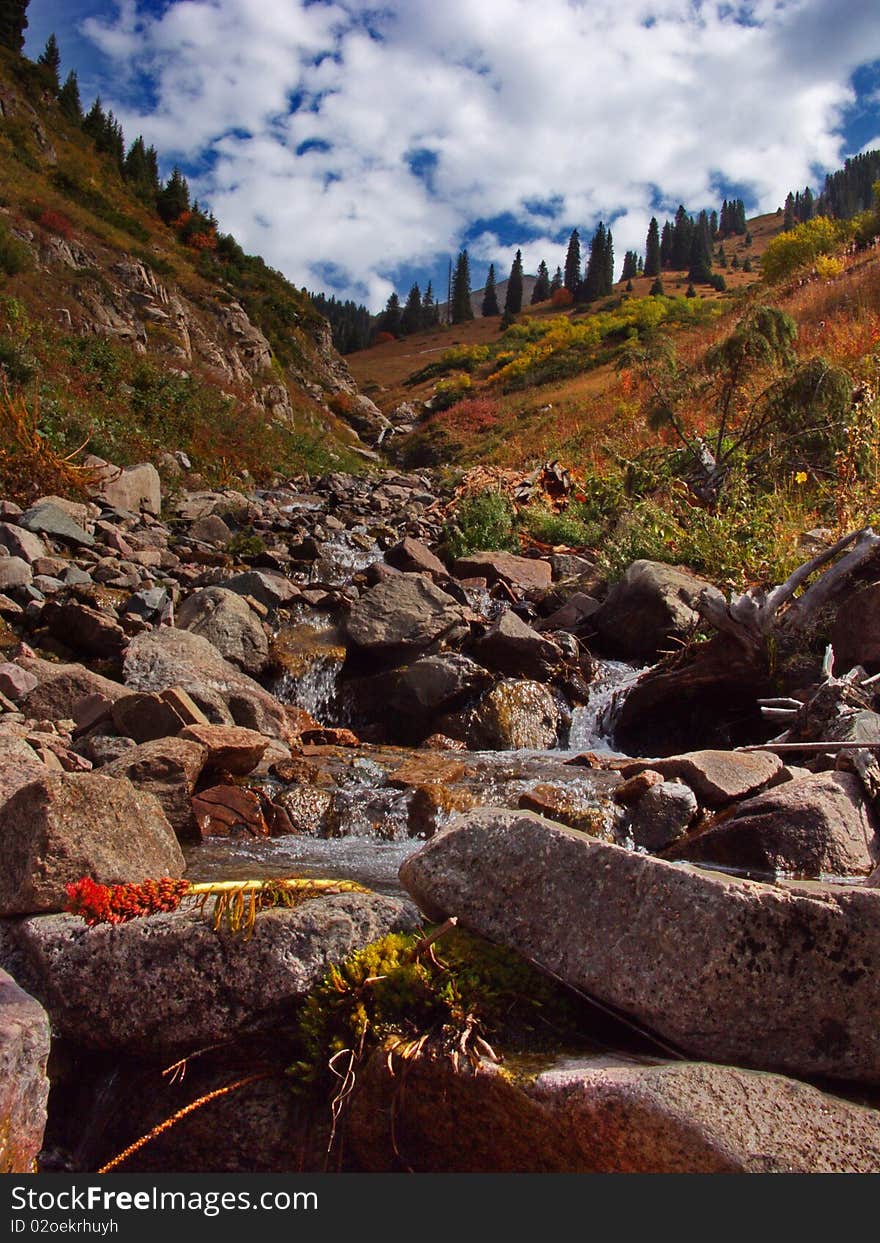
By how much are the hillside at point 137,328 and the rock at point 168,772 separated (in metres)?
9.29

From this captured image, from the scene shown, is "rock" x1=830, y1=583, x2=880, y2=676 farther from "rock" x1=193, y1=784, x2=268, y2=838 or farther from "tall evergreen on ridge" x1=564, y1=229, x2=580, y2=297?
"tall evergreen on ridge" x1=564, y1=229, x2=580, y2=297

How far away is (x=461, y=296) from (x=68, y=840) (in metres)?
107

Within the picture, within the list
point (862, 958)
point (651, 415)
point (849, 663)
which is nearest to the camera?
point (862, 958)

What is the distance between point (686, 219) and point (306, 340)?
301 feet

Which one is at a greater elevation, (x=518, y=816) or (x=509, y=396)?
(x=509, y=396)

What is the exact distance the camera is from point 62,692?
20.3ft

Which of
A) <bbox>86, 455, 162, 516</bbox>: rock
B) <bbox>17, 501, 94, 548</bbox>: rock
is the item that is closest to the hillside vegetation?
<bbox>86, 455, 162, 516</bbox>: rock

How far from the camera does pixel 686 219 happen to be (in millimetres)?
118812

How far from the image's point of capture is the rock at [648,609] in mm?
8945

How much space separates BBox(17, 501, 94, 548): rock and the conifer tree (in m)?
101

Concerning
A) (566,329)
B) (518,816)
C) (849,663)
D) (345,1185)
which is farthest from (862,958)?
(566,329)

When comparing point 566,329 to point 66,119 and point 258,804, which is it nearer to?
point 66,119

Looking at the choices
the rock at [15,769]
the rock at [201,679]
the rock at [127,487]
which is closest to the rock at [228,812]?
the rock at [201,679]

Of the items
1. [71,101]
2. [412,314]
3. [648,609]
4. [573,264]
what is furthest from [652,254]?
[648,609]
